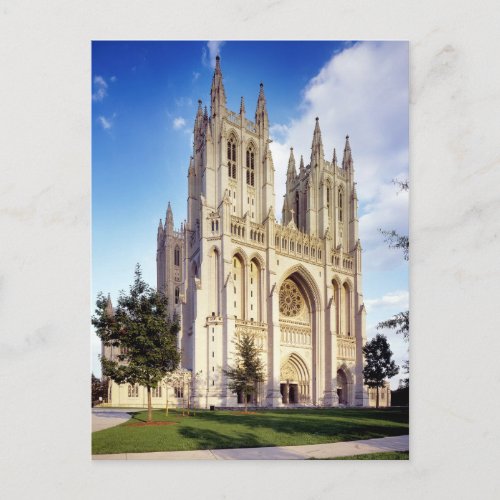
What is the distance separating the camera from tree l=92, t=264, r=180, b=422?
20.6ft

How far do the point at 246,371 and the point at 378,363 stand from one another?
3.97m

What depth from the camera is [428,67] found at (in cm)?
454

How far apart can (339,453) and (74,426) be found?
276cm

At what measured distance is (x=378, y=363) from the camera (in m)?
6.30

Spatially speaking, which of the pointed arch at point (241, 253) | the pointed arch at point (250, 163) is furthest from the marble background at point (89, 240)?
the pointed arch at point (241, 253)

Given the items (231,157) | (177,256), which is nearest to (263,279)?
(177,256)

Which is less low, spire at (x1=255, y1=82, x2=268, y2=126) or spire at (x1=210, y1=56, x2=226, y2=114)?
spire at (x1=210, y1=56, x2=226, y2=114)

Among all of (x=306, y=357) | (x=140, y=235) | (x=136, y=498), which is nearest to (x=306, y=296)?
(x=306, y=357)

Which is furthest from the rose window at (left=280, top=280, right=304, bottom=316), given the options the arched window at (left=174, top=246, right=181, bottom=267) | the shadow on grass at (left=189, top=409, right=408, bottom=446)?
the shadow on grass at (left=189, top=409, right=408, bottom=446)

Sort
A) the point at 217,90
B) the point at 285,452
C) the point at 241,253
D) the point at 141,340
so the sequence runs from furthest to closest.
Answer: the point at 241,253
the point at 141,340
the point at 217,90
the point at 285,452

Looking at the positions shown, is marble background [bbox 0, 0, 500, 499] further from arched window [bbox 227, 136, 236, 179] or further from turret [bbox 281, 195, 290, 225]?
arched window [bbox 227, 136, 236, 179]

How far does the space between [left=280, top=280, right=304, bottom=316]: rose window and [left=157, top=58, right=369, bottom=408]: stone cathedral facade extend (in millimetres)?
41

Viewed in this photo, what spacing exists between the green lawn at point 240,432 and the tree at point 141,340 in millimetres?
621

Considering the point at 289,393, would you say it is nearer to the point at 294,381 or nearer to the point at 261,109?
the point at 294,381
